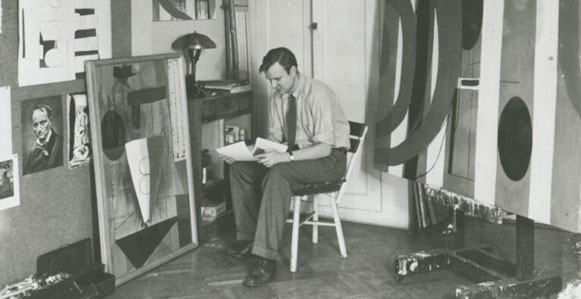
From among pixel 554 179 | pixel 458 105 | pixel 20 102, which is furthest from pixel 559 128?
pixel 20 102

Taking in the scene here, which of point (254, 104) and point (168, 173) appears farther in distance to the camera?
point (254, 104)

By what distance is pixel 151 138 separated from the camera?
4.12 metres

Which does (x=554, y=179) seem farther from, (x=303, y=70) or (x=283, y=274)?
(x=303, y=70)

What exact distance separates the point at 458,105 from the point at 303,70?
62.9 inches

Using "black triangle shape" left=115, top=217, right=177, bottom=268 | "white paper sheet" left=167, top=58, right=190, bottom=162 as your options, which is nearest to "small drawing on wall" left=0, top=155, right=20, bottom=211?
"black triangle shape" left=115, top=217, right=177, bottom=268

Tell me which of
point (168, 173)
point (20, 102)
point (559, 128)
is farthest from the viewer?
point (168, 173)

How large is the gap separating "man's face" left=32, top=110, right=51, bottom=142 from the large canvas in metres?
2.00

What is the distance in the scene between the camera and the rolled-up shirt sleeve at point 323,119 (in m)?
4.09

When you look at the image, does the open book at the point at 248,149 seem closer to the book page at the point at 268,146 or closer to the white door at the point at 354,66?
the book page at the point at 268,146

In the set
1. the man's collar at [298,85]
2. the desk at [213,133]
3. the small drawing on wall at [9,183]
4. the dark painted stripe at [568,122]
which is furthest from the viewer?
the desk at [213,133]

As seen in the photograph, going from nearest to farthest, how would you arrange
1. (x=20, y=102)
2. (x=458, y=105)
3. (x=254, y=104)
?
(x=20, y=102) < (x=458, y=105) < (x=254, y=104)

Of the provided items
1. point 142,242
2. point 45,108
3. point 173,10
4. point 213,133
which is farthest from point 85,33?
point 213,133

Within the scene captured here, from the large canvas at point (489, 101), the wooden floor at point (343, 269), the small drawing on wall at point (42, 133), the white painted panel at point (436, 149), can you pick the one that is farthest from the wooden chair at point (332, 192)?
the small drawing on wall at point (42, 133)

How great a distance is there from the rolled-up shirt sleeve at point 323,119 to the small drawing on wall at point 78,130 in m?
1.27
